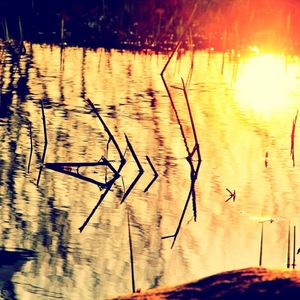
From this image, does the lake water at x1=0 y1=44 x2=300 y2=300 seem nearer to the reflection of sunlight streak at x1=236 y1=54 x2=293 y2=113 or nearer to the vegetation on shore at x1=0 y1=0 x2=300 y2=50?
the reflection of sunlight streak at x1=236 y1=54 x2=293 y2=113

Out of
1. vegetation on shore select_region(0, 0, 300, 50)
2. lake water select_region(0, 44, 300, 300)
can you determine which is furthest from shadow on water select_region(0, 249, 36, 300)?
vegetation on shore select_region(0, 0, 300, 50)

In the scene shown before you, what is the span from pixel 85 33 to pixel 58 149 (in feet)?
22.0

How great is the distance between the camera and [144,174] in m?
6.17

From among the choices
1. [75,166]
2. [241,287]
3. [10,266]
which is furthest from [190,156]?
[241,287]

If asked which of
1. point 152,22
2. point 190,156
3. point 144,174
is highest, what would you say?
point 152,22

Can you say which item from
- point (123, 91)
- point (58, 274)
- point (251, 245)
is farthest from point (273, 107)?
point (58, 274)

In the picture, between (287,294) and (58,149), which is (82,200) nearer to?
(58,149)

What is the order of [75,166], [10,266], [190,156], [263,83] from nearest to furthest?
[10,266] < [190,156] < [75,166] < [263,83]

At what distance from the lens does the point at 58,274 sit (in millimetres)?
4043

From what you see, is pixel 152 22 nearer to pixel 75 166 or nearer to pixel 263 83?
pixel 263 83

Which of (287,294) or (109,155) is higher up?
(287,294)

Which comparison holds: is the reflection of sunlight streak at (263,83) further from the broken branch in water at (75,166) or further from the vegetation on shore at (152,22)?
the broken branch in water at (75,166)

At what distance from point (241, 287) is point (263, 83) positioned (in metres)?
7.96

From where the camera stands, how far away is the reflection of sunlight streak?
8.93m
